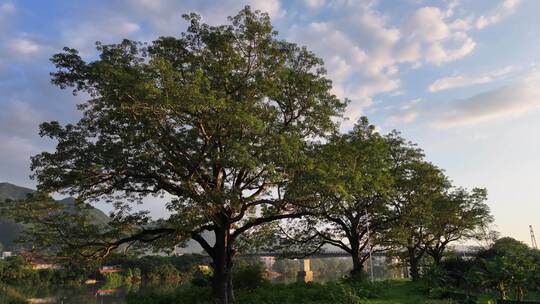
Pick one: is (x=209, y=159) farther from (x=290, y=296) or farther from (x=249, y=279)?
(x=249, y=279)

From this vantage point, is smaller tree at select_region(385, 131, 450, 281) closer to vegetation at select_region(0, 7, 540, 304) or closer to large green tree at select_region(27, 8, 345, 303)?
vegetation at select_region(0, 7, 540, 304)

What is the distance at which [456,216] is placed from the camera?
34000 millimetres

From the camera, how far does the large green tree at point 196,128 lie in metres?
15.7

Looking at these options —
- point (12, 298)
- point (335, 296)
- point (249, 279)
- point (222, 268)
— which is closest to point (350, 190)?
point (335, 296)

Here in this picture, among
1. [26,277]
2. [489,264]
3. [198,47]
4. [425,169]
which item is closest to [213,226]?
[198,47]

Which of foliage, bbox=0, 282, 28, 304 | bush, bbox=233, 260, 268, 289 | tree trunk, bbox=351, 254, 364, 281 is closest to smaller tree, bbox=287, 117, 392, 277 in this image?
tree trunk, bbox=351, 254, 364, 281

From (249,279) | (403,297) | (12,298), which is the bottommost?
(12,298)

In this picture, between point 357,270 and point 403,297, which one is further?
point 357,270

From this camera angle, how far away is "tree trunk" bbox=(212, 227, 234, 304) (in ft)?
66.0

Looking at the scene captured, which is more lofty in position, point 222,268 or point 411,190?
point 411,190

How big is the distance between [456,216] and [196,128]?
25.7 m

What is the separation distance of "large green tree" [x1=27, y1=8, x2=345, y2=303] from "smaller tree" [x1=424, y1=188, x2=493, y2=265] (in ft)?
53.4

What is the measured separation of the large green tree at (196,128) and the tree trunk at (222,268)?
0.05 meters

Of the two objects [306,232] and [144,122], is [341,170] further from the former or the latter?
[306,232]
